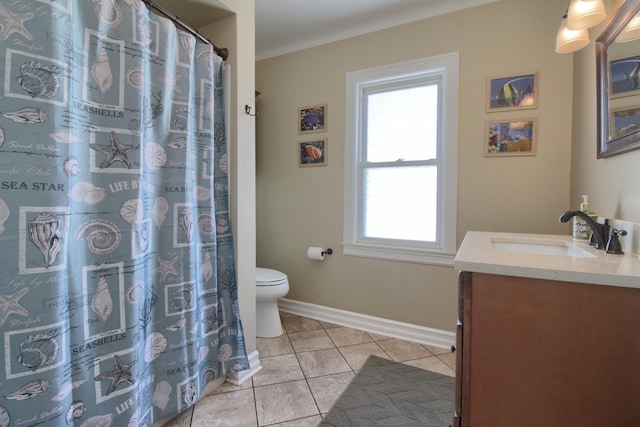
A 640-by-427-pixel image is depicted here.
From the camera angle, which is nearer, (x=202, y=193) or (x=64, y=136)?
(x=64, y=136)

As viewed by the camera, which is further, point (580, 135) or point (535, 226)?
point (535, 226)

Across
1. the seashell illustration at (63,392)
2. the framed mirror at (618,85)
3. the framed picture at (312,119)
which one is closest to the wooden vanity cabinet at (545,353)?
the framed mirror at (618,85)

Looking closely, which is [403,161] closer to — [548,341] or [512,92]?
[512,92]

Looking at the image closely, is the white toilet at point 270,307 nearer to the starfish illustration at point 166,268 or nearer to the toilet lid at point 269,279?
the toilet lid at point 269,279

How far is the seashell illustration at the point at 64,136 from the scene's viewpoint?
928 millimetres

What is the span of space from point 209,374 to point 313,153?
70.1 inches

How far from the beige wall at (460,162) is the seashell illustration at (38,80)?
1859 millimetres

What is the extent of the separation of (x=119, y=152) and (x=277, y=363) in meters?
1.51

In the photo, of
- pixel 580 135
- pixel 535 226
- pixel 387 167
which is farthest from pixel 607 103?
pixel 387 167

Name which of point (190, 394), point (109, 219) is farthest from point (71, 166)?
point (190, 394)

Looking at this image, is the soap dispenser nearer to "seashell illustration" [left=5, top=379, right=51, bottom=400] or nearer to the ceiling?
the ceiling

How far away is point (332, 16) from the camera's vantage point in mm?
2262

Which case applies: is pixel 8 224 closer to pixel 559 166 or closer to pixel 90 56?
pixel 90 56

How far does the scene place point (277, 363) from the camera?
1936mm
